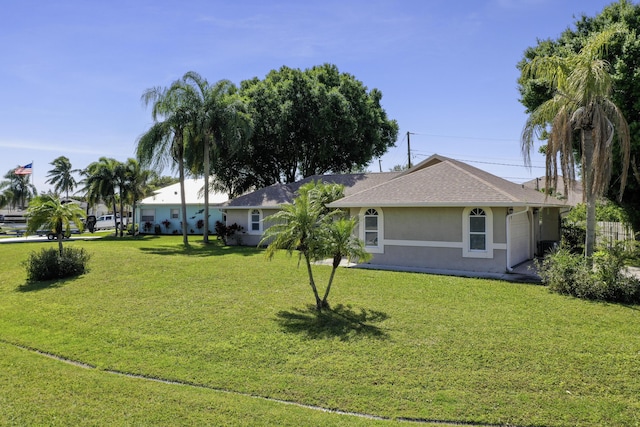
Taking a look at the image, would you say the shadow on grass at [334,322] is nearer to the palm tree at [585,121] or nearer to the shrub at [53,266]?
the palm tree at [585,121]

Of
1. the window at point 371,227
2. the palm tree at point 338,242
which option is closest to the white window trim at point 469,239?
the window at point 371,227

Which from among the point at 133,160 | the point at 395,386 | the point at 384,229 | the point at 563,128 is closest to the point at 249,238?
the point at 384,229

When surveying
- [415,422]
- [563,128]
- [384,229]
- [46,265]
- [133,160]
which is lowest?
[415,422]

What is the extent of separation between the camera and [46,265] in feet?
47.9

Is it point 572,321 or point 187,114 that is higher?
point 187,114

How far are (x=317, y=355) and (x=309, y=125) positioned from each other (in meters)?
26.7

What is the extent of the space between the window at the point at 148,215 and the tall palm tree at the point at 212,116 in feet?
41.0

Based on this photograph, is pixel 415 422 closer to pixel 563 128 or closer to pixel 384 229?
pixel 563 128

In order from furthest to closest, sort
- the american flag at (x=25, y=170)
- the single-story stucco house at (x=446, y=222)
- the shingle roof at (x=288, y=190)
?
the american flag at (x=25, y=170) < the shingle roof at (x=288, y=190) < the single-story stucco house at (x=446, y=222)

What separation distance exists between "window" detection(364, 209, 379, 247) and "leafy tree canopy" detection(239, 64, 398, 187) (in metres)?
15.8

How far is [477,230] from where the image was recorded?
1474cm

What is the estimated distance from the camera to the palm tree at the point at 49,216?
15.0 meters

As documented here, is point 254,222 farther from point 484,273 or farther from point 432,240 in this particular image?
point 484,273

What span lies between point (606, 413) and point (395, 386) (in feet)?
9.03
